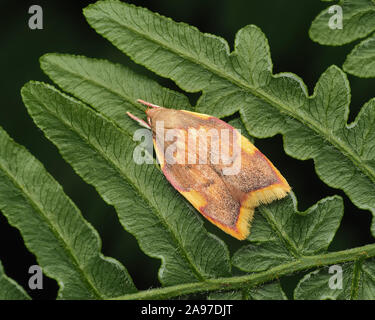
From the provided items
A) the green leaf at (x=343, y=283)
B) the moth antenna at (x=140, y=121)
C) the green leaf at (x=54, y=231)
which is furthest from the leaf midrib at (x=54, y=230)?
the green leaf at (x=343, y=283)

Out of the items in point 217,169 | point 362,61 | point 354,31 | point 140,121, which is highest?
point 354,31

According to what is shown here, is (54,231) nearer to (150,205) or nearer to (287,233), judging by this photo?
(150,205)

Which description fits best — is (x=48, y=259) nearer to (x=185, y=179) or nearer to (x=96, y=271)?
(x=96, y=271)

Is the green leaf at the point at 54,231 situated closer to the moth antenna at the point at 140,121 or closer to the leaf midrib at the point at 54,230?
the leaf midrib at the point at 54,230

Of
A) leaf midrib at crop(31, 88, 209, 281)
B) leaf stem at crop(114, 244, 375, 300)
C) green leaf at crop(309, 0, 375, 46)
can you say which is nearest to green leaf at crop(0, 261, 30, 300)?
leaf stem at crop(114, 244, 375, 300)

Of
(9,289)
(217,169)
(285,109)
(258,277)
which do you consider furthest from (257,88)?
(9,289)

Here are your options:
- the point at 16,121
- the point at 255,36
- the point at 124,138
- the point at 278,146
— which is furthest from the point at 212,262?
the point at 16,121

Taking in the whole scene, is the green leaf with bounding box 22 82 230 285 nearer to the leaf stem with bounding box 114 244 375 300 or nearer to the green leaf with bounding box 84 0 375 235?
the leaf stem with bounding box 114 244 375 300
